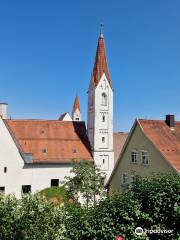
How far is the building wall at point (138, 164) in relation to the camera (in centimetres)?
3120

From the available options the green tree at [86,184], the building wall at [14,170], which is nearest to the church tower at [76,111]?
the building wall at [14,170]

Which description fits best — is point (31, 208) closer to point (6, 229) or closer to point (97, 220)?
point (6, 229)

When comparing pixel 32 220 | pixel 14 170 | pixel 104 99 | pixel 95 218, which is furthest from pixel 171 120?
pixel 32 220

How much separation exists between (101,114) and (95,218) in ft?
118

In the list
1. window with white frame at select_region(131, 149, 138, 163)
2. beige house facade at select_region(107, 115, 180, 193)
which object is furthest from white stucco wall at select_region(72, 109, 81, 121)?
window with white frame at select_region(131, 149, 138, 163)

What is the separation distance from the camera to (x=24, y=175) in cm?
4447

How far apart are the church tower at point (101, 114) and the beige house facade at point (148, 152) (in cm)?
1290

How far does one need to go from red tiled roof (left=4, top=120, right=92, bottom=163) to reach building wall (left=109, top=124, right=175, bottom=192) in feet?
38.4

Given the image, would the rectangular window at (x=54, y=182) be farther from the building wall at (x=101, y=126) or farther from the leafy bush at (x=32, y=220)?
the leafy bush at (x=32, y=220)

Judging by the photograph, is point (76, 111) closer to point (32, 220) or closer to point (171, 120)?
point (171, 120)

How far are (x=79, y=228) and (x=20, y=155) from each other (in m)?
29.8

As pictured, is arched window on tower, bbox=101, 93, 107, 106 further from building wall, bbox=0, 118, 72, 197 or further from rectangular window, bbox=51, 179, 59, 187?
building wall, bbox=0, 118, 72, 197

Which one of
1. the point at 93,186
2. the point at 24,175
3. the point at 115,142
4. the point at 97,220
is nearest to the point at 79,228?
the point at 97,220

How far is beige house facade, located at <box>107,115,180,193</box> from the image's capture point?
3092 centimetres
